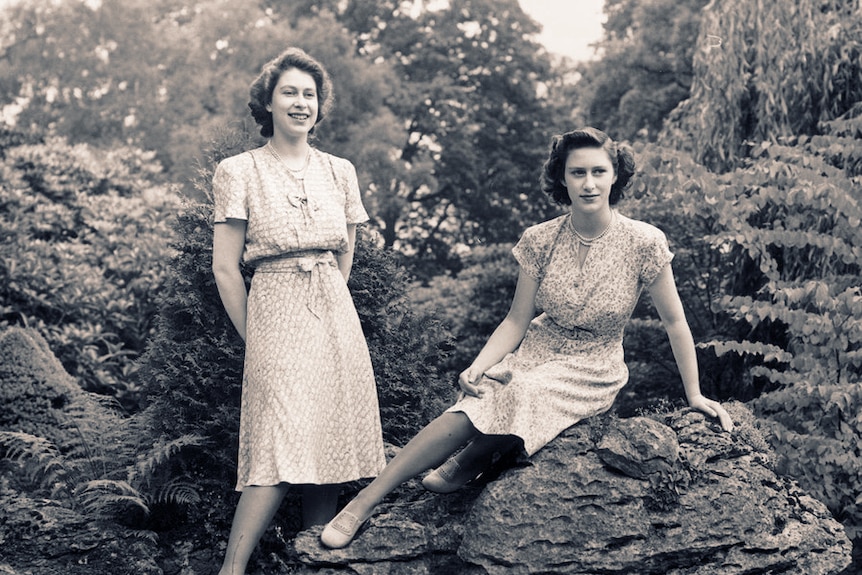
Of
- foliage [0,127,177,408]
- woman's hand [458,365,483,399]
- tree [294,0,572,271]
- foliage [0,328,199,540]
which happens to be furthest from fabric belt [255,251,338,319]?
tree [294,0,572,271]

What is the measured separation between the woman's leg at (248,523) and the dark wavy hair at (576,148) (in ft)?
5.77

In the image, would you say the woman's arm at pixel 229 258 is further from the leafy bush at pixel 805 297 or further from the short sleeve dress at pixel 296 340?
the leafy bush at pixel 805 297

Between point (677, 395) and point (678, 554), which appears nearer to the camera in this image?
point (678, 554)

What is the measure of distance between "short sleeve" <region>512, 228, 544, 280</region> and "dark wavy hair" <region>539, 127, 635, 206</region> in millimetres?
229

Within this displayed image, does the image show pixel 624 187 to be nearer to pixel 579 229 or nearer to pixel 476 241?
pixel 579 229

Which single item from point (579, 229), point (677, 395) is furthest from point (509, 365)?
point (677, 395)

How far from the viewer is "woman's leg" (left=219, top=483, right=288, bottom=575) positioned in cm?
386

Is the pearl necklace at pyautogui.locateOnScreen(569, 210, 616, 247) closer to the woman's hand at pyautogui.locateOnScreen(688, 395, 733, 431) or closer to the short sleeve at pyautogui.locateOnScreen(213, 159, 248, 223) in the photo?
the woman's hand at pyautogui.locateOnScreen(688, 395, 733, 431)

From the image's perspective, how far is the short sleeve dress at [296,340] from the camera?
400 cm

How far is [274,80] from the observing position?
4.17 m

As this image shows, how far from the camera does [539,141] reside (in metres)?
23.3

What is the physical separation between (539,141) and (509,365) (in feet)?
64.7

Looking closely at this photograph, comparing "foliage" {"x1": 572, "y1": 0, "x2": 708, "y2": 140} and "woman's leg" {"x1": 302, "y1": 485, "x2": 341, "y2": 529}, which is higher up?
"foliage" {"x1": 572, "y1": 0, "x2": 708, "y2": 140}

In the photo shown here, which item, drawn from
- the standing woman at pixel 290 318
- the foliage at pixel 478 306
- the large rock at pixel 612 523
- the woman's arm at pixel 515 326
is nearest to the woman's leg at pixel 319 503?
the standing woman at pixel 290 318
